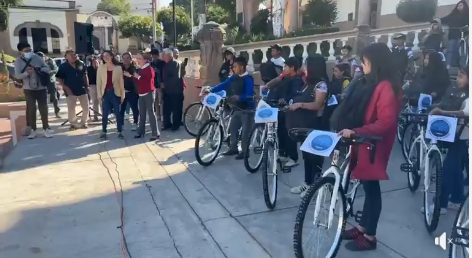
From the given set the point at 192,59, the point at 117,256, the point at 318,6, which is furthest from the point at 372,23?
the point at 117,256

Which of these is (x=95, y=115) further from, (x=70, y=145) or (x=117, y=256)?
(x=117, y=256)

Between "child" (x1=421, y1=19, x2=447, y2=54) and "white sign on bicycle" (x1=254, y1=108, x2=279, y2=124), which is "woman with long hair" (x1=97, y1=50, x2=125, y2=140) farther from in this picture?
"child" (x1=421, y1=19, x2=447, y2=54)

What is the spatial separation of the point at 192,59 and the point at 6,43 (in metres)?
35.0

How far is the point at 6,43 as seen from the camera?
39.7 m

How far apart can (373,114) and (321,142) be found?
496 millimetres

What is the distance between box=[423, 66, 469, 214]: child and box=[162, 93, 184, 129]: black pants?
5.79m

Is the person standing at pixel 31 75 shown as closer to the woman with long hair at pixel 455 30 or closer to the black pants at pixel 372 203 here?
the black pants at pixel 372 203

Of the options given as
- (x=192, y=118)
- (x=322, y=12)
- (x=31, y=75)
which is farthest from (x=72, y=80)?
(x=322, y=12)

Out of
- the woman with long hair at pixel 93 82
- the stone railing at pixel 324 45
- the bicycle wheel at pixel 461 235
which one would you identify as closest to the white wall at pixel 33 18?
the woman with long hair at pixel 93 82

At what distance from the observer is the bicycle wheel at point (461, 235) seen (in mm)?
2758

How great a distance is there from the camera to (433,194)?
407 centimetres

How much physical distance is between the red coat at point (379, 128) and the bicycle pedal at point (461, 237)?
72 cm

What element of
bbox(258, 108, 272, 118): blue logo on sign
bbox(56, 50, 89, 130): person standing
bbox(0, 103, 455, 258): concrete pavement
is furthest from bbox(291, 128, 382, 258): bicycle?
bbox(56, 50, 89, 130): person standing

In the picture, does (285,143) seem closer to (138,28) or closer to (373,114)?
(373,114)
